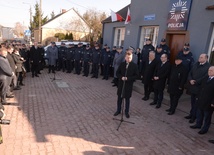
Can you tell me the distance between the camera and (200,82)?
5387 mm

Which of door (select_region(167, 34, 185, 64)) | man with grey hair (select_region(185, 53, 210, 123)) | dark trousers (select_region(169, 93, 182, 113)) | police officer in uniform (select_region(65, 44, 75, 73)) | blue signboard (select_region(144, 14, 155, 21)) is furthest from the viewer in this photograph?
police officer in uniform (select_region(65, 44, 75, 73))

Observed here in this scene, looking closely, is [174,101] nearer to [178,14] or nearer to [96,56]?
[178,14]

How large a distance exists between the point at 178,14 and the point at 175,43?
1.30m

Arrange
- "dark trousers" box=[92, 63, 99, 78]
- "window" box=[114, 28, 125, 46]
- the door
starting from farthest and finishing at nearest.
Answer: "window" box=[114, 28, 125, 46], "dark trousers" box=[92, 63, 99, 78], the door

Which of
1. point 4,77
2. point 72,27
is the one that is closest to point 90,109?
point 4,77

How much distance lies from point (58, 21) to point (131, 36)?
30590 mm

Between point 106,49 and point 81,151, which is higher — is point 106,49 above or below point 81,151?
above

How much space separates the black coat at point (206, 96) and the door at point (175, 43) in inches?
164

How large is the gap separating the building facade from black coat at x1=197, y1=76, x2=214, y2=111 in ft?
10.3

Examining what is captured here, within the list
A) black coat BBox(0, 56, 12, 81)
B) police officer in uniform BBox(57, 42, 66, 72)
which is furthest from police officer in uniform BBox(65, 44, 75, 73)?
black coat BBox(0, 56, 12, 81)

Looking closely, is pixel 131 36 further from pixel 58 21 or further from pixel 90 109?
pixel 58 21

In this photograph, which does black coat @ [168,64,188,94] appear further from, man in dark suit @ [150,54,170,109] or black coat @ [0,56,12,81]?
black coat @ [0,56,12,81]

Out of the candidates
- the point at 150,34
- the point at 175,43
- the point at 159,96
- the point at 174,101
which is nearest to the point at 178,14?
the point at 175,43

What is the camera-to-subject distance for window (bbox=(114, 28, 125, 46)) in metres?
13.8
